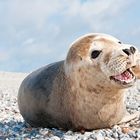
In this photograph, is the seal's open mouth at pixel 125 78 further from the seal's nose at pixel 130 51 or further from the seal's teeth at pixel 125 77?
the seal's nose at pixel 130 51

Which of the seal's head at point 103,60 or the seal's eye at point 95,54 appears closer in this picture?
the seal's head at point 103,60

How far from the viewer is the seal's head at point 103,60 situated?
582 cm

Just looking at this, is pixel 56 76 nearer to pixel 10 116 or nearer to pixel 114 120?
pixel 114 120

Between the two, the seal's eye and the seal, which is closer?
the seal

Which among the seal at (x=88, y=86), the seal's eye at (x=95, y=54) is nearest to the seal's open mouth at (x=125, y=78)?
the seal at (x=88, y=86)

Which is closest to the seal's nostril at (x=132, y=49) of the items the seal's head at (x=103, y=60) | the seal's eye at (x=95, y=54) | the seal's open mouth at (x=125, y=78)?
the seal's head at (x=103, y=60)

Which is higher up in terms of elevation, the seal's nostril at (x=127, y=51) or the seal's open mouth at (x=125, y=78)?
the seal's nostril at (x=127, y=51)

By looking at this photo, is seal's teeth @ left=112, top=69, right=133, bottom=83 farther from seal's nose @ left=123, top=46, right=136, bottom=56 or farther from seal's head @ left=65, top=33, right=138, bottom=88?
seal's nose @ left=123, top=46, right=136, bottom=56

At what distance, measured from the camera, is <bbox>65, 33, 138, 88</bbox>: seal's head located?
19.1ft

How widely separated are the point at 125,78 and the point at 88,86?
50cm

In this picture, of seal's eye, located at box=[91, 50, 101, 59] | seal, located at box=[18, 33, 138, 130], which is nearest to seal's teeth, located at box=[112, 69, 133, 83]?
seal, located at box=[18, 33, 138, 130]

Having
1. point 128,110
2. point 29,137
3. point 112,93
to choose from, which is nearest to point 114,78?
point 112,93

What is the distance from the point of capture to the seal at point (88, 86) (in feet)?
19.3

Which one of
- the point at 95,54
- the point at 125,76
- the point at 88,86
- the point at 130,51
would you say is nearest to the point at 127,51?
the point at 130,51
